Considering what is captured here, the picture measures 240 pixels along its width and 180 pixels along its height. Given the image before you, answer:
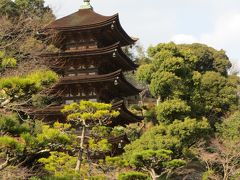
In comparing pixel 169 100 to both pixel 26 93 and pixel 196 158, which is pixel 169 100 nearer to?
pixel 196 158

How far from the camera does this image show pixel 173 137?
27188 mm

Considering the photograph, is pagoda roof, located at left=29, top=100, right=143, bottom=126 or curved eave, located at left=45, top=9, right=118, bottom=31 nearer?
pagoda roof, located at left=29, top=100, right=143, bottom=126

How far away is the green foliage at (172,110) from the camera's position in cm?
2847

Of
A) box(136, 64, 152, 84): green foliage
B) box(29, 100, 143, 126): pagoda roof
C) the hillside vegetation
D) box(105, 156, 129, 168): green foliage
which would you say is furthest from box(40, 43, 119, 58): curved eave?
box(136, 64, 152, 84): green foliage

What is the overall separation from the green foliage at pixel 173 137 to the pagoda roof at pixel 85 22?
21.8 ft

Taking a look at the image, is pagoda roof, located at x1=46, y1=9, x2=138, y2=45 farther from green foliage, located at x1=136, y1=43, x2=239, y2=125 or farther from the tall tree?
green foliage, located at x1=136, y1=43, x2=239, y2=125

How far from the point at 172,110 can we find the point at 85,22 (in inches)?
375

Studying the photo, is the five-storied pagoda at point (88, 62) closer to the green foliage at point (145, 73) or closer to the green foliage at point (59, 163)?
the green foliage at point (59, 163)

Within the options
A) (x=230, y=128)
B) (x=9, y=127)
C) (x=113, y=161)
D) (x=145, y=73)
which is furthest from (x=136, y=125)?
(x=9, y=127)

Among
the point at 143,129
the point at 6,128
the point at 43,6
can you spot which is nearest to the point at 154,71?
the point at 143,129

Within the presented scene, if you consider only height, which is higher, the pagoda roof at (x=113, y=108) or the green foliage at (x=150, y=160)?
the pagoda roof at (x=113, y=108)

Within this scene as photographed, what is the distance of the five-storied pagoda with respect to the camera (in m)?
21.0

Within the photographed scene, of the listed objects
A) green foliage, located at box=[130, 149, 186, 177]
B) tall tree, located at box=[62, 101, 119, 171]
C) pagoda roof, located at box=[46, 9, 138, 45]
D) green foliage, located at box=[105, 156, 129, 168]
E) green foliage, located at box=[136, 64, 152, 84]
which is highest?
pagoda roof, located at box=[46, 9, 138, 45]

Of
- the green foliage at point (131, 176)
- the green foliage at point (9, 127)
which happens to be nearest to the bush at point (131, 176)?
the green foliage at point (131, 176)
